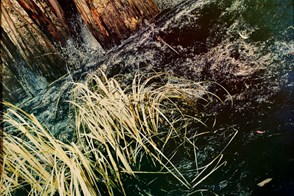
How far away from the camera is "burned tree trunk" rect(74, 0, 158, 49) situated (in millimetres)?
2840

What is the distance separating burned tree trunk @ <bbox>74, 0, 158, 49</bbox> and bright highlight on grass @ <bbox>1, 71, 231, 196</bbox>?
3.17ft

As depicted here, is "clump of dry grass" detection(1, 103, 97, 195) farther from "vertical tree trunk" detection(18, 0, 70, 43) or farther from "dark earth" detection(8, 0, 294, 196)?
"vertical tree trunk" detection(18, 0, 70, 43)

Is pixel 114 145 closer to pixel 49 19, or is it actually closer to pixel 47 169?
pixel 47 169

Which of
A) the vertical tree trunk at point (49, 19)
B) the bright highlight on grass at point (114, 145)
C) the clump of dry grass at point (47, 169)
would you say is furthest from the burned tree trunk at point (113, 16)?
the clump of dry grass at point (47, 169)

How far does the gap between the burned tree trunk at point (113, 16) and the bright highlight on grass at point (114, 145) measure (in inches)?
38.0

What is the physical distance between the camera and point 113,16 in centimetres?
292

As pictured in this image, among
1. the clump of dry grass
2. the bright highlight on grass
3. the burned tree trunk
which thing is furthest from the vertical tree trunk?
the clump of dry grass

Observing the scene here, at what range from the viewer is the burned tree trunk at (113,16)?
2.84 meters

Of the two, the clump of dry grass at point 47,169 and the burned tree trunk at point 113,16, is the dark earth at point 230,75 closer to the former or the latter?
the burned tree trunk at point 113,16

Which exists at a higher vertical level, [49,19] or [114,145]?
[49,19]

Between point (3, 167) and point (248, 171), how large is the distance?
1.44 metres

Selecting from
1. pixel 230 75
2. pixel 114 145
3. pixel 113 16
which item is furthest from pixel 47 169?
pixel 113 16

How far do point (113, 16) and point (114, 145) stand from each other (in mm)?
1462

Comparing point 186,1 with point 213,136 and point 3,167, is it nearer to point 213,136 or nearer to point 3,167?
point 213,136
